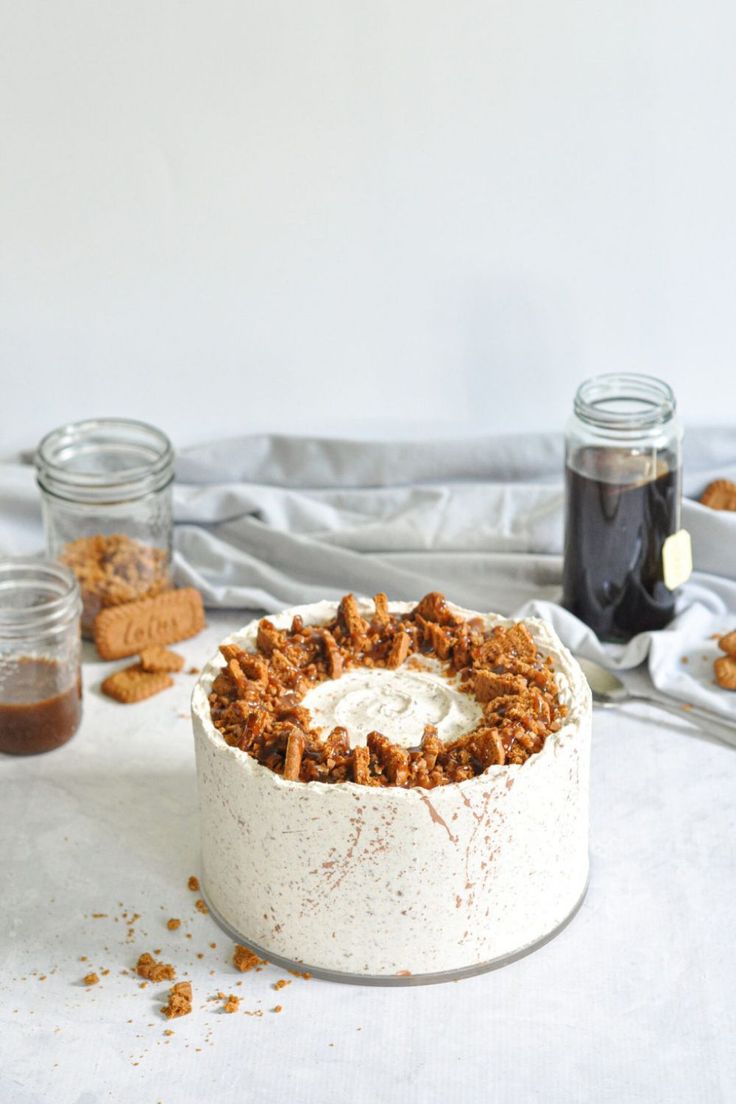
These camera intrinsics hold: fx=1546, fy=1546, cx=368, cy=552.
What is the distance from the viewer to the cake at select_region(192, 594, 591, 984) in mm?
1538

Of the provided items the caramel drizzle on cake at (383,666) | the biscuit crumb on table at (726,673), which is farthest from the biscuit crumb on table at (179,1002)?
the biscuit crumb on table at (726,673)

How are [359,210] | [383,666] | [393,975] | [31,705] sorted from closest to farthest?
[393,975] < [383,666] < [31,705] < [359,210]

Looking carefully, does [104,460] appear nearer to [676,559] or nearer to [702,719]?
[676,559]

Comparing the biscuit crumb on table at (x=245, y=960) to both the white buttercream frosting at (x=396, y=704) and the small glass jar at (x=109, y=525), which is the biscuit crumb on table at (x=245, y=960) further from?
the small glass jar at (x=109, y=525)

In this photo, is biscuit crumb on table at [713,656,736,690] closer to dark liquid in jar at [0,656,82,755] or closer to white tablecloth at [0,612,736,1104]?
white tablecloth at [0,612,736,1104]

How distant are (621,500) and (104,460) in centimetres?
84

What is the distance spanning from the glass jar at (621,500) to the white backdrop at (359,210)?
0.34 meters

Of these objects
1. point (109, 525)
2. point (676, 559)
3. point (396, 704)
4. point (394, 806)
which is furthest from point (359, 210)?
point (394, 806)

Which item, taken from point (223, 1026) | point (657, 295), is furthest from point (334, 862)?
point (657, 295)

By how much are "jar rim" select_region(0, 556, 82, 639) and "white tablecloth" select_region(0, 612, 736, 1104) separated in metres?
0.20

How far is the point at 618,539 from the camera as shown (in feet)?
6.92

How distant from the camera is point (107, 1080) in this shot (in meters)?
1.50

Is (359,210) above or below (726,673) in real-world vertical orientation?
above

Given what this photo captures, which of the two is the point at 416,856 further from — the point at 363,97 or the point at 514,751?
the point at 363,97
